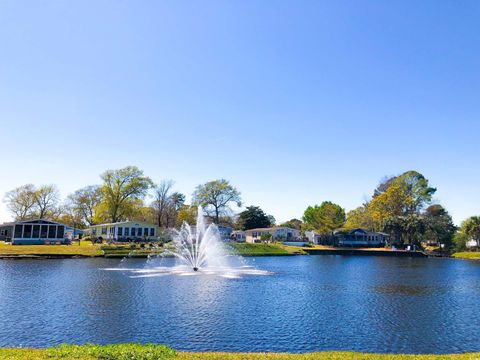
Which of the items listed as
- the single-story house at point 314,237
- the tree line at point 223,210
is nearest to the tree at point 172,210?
the tree line at point 223,210

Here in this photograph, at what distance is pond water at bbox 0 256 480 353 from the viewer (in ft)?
59.5

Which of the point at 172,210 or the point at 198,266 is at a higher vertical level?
the point at 172,210

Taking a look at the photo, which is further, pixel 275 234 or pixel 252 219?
pixel 252 219

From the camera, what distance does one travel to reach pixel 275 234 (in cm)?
10775

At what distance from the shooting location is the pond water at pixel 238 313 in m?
18.1

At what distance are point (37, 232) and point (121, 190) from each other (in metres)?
25.5

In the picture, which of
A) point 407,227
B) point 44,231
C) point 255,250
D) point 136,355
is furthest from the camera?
point 407,227

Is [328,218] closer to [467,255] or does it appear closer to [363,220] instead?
[363,220]

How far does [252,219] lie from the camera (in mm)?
123500

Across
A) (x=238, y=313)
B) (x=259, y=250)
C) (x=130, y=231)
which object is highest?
(x=130, y=231)

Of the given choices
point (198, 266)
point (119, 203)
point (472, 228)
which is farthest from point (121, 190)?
point (472, 228)

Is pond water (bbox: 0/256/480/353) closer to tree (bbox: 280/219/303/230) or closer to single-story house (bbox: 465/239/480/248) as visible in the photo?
single-story house (bbox: 465/239/480/248)

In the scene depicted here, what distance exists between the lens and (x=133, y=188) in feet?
310

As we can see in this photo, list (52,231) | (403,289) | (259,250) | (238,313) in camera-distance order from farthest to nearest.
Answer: (259,250), (52,231), (403,289), (238,313)
